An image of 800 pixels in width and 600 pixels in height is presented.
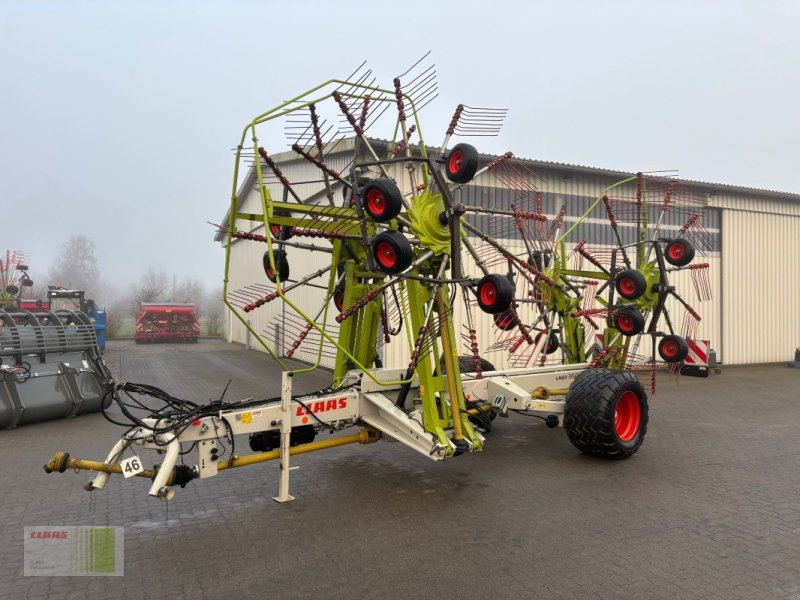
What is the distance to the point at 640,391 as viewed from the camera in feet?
23.5

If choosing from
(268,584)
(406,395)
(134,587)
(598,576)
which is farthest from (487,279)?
(134,587)

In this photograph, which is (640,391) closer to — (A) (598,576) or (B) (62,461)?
(A) (598,576)

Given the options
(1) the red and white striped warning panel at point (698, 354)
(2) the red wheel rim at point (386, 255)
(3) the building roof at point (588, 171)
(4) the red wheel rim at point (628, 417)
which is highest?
(3) the building roof at point (588, 171)

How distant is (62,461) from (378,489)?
9.53 feet

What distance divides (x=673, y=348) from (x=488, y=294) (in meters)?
4.49

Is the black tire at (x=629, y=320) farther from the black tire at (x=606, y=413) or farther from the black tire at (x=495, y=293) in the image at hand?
the black tire at (x=495, y=293)

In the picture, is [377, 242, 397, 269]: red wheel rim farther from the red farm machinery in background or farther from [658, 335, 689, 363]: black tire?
the red farm machinery in background

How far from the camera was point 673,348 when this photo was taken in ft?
27.7

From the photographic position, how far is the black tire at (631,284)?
7.86m

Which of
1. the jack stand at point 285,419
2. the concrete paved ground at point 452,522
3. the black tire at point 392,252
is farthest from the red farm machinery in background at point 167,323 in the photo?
the black tire at point 392,252

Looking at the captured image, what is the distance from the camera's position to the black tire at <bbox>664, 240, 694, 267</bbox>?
336 inches

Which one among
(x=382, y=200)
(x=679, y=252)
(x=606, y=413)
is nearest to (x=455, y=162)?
(x=382, y=200)

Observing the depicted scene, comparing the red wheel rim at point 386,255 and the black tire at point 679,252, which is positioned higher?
the black tire at point 679,252

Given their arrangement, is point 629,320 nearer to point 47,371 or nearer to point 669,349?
point 669,349
